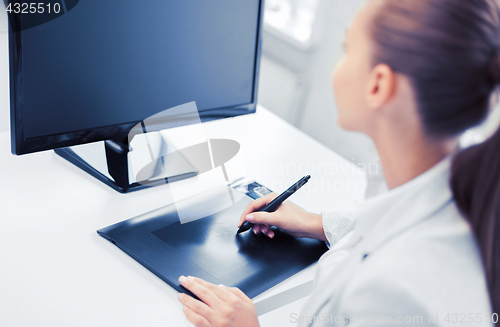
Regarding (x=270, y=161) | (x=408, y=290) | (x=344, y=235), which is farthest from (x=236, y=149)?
(x=408, y=290)

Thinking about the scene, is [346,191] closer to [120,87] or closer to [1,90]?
[120,87]

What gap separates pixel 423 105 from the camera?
1.74 feet

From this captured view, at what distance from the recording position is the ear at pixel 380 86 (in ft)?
1.79

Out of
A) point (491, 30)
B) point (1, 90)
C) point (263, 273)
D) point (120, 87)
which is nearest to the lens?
point (491, 30)

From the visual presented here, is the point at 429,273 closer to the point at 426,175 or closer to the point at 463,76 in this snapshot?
the point at 426,175

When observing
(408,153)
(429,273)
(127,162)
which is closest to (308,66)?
(127,162)

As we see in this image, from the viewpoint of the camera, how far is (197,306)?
0.65m

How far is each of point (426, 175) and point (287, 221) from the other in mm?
341

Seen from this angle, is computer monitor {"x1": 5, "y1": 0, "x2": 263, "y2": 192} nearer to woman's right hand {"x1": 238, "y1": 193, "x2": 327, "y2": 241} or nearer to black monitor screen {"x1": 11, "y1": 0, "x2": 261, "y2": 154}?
black monitor screen {"x1": 11, "y1": 0, "x2": 261, "y2": 154}

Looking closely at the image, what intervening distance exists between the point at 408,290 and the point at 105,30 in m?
0.63

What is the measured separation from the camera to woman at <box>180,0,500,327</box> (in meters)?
0.49

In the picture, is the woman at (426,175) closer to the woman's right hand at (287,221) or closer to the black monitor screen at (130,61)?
the woman's right hand at (287,221)

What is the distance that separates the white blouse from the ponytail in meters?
0.02

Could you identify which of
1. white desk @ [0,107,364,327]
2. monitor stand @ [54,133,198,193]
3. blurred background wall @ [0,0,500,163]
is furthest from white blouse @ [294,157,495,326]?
blurred background wall @ [0,0,500,163]
